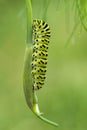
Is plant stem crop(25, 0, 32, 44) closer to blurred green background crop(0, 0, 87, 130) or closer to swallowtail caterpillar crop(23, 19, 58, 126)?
swallowtail caterpillar crop(23, 19, 58, 126)

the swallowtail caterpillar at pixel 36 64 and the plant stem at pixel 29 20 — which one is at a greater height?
the plant stem at pixel 29 20

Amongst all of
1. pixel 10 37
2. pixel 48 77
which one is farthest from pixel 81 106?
pixel 10 37

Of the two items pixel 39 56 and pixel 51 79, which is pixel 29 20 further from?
pixel 51 79

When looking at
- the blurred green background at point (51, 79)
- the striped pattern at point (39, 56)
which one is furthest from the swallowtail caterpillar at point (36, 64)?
the blurred green background at point (51, 79)

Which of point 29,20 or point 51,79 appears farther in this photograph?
point 51,79

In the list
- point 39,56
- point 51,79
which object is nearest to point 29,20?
point 39,56

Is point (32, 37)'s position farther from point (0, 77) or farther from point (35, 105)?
point (0, 77)

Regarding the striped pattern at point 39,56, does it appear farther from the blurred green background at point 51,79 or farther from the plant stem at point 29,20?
the blurred green background at point 51,79
